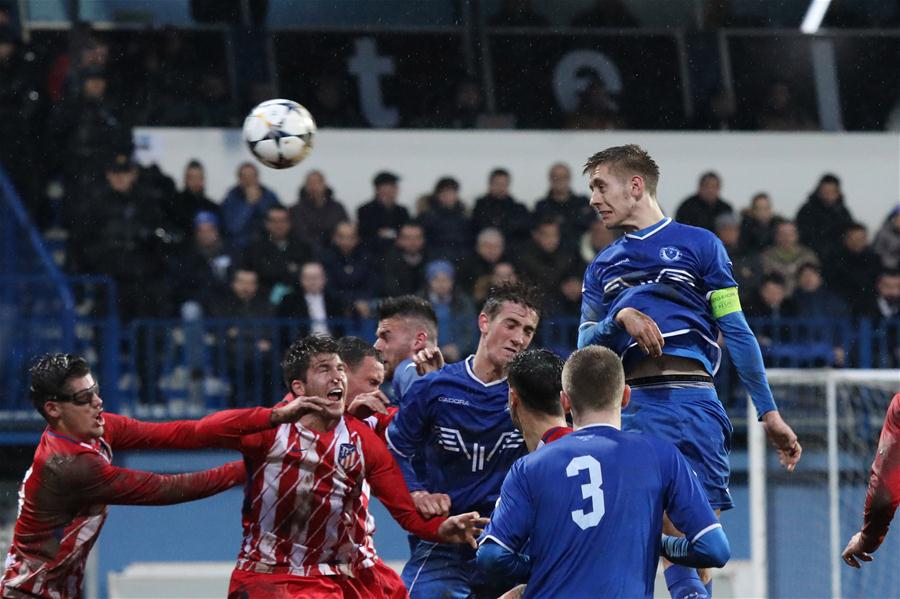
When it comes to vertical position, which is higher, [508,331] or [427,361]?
[508,331]

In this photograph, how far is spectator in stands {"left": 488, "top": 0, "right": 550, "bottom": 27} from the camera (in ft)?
53.2

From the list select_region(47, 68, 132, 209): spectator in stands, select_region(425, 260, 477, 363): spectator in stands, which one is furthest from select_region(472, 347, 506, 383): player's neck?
select_region(47, 68, 132, 209): spectator in stands

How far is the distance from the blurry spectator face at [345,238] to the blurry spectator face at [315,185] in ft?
2.62

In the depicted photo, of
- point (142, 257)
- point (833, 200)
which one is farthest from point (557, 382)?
point (833, 200)

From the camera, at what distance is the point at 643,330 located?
5391 millimetres

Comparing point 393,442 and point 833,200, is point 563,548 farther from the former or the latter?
point 833,200

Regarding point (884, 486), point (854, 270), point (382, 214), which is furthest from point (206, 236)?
point (884, 486)

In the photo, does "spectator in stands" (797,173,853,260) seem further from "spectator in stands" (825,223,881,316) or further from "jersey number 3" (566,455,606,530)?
"jersey number 3" (566,455,606,530)

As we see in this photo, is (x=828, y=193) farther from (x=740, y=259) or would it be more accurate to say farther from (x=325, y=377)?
(x=325, y=377)

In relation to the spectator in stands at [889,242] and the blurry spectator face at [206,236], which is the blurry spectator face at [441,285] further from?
the spectator in stands at [889,242]

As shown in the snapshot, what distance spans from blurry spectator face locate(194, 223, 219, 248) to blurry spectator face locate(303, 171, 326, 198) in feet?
3.35

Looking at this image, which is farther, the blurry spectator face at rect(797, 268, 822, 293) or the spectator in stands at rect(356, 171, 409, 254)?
the spectator in stands at rect(356, 171, 409, 254)

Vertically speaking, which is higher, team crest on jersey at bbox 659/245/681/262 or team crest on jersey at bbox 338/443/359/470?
team crest on jersey at bbox 659/245/681/262

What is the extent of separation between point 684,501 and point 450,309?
25.1ft
